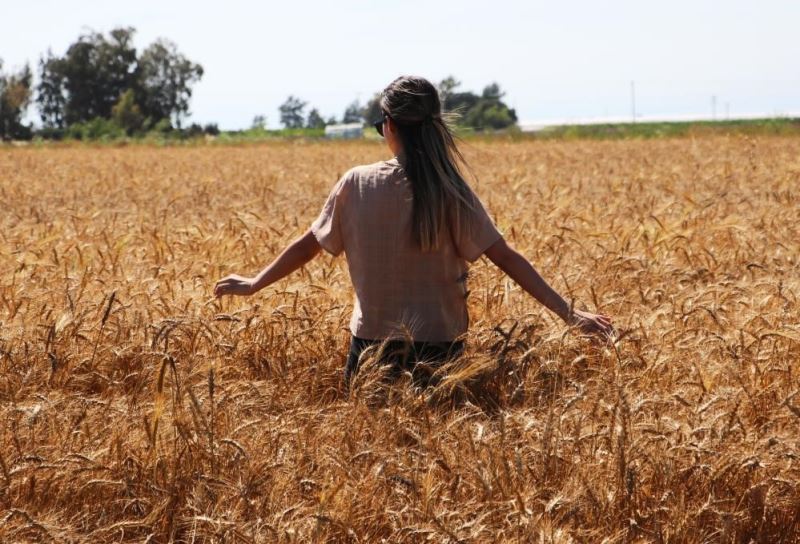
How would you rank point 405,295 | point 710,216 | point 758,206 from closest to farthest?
point 405,295 → point 710,216 → point 758,206

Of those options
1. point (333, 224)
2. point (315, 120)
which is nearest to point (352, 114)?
point (315, 120)

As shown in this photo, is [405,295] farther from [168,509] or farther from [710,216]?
[710,216]

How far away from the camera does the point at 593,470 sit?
269 cm

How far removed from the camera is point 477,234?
3514mm

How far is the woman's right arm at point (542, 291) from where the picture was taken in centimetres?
336

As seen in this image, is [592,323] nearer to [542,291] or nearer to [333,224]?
[542,291]

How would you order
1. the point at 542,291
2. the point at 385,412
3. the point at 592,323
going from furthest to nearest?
the point at 542,291 < the point at 592,323 < the point at 385,412

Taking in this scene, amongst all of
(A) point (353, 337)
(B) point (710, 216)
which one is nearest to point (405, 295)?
(A) point (353, 337)

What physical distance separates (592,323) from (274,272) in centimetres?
111

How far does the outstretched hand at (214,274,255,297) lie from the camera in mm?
3605

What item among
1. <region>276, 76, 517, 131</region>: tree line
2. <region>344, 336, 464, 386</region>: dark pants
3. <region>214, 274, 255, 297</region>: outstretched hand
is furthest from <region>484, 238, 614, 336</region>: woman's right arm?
<region>276, 76, 517, 131</region>: tree line

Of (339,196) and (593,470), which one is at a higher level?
(339,196)

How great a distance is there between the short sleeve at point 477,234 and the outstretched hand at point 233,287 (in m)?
0.74

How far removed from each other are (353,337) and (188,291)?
1159 millimetres
